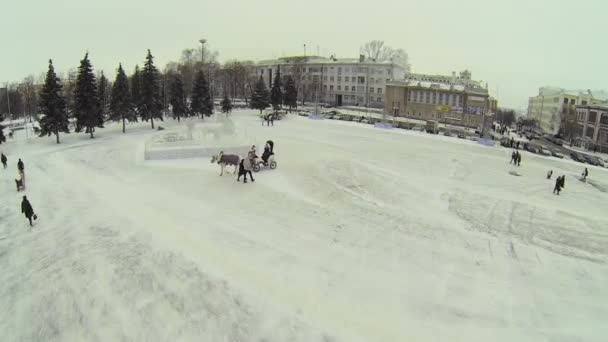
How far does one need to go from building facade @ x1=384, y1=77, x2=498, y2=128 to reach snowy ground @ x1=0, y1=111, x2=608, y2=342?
1415 inches

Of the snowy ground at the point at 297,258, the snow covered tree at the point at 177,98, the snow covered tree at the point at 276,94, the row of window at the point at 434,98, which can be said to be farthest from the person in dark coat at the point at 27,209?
the row of window at the point at 434,98

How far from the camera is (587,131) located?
2370 inches

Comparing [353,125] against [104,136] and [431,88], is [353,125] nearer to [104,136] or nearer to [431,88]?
[431,88]

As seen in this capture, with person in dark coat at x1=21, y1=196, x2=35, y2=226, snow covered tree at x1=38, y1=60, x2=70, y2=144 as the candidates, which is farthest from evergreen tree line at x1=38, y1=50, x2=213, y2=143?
person in dark coat at x1=21, y1=196, x2=35, y2=226

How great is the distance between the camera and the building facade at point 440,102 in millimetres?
52312

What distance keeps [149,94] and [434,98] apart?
130ft

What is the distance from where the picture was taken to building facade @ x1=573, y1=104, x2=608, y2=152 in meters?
55.2

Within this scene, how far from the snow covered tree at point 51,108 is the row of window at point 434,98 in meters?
46.0

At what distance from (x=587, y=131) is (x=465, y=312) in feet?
225

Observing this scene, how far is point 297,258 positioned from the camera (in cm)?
952

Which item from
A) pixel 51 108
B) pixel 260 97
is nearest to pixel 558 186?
pixel 51 108

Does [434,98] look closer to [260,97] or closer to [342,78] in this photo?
[260,97]

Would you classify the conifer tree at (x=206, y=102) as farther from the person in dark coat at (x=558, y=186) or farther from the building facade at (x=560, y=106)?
the building facade at (x=560, y=106)

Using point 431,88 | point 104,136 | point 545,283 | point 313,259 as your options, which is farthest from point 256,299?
point 431,88
